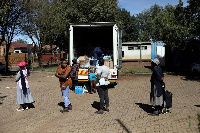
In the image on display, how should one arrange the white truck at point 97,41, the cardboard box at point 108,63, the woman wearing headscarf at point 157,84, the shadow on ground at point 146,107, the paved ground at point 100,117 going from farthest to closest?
the cardboard box at point 108,63
the white truck at point 97,41
the shadow on ground at point 146,107
the woman wearing headscarf at point 157,84
the paved ground at point 100,117

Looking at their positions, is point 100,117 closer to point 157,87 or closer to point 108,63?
point 157,87

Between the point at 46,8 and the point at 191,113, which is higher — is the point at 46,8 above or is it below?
above

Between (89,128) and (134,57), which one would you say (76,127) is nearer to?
(89,128)

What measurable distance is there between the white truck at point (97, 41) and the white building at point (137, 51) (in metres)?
19.1

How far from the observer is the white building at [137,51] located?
35.8 meters

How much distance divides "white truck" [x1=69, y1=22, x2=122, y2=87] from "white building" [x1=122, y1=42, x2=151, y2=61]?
751 inches

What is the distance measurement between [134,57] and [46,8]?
50.3ft

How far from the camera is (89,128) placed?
650 cm

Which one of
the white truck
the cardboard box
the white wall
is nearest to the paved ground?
the cardboard box

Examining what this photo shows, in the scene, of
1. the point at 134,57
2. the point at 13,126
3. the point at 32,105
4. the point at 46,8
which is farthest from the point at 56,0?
the point at 13,126

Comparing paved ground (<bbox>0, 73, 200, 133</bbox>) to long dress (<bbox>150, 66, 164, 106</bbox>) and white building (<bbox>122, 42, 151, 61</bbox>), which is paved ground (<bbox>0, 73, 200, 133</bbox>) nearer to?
long dress (<bbox>150, 66, 164, 106</bbox>)

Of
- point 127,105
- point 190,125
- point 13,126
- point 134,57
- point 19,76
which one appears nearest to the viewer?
point 190,125

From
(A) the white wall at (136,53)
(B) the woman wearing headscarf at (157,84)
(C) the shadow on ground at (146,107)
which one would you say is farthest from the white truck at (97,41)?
(A) the white wall at (136,53)

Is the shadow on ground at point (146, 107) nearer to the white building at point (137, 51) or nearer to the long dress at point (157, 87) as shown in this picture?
the long dress at point (157, 87)
